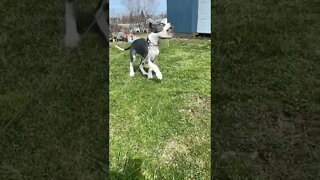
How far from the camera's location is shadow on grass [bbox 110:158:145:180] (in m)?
3.10

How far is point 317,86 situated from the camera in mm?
4695

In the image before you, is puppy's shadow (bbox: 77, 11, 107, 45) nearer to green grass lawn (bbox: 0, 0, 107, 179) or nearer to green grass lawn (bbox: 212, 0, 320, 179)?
green grass lawn (bbox: 0, 0, 107, 179)

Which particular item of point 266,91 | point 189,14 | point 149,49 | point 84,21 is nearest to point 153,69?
point 149,49

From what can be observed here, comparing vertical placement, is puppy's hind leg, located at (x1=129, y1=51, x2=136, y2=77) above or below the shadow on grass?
above

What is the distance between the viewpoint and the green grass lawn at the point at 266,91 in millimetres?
3557

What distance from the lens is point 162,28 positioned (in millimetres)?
2230

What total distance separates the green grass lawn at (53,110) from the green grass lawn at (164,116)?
1.44ft

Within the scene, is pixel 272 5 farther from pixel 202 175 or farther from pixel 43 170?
pixel 43 170

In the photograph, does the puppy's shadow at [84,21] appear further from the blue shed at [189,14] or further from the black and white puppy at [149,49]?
the blue shed at [189,14]

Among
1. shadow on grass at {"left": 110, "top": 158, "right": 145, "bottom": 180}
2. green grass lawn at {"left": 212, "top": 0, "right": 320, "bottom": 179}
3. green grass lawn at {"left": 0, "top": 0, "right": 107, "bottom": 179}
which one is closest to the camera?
shadow on grass at {"left": 110, "top": 158, "right": 145, "bottom": 180}

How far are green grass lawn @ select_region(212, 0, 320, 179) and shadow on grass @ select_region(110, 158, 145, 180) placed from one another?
737mm

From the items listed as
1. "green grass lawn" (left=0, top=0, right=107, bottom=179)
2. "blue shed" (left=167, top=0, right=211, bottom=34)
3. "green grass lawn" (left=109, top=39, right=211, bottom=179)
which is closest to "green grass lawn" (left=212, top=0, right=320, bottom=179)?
"green grass lawn" (left=109, top=39, right=211, bottom=179)

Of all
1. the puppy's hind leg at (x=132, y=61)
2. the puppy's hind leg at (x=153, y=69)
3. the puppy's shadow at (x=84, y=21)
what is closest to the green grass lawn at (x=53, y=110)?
the puppy's shadow at (x=84, y=21)

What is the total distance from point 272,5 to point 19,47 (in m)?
4.30
